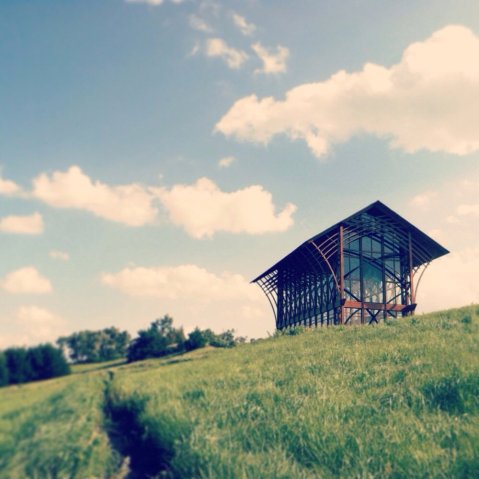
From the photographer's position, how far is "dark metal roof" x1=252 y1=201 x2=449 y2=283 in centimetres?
2964

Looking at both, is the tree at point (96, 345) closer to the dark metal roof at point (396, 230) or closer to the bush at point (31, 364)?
the bush at point (31, 364)

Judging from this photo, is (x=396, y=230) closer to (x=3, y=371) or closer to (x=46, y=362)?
(x=46, y=362)

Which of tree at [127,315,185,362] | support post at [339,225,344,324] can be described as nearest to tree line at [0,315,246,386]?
tree at [127,315,185,362]

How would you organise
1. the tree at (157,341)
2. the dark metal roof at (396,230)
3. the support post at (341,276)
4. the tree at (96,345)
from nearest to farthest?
the tree at (96,345) < the tree at (157,341) < the support post at (341,276) < the dark metal roof at (396,230)

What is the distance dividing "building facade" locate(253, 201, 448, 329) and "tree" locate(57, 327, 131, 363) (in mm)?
27193

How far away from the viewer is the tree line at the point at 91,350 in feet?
5.32

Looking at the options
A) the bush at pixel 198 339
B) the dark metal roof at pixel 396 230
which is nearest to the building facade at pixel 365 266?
the dark metal roof at pixel 396 230

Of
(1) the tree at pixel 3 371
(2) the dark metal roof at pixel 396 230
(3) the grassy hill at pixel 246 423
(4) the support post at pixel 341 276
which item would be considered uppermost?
(2) the dark metal roof at pixel 396 230

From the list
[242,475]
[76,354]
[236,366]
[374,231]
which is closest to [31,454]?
[76,354]

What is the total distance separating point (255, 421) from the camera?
4.38m

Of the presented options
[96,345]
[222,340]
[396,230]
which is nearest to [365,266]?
[396,230]

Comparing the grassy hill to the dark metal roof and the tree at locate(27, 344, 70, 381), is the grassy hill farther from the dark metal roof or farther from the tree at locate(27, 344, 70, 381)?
the dark metal roof

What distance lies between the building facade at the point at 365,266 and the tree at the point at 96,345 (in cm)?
2719

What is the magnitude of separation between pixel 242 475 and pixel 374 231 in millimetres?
31561
